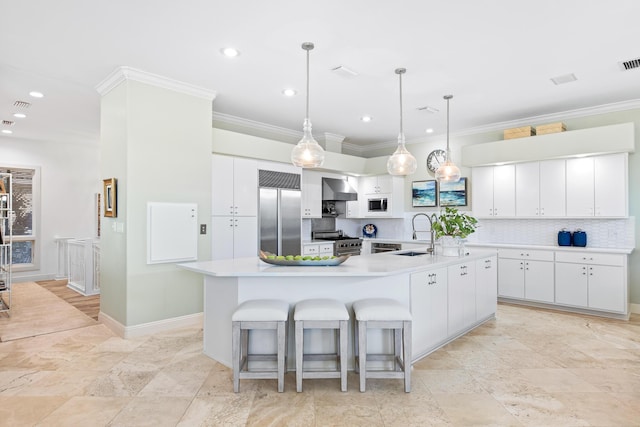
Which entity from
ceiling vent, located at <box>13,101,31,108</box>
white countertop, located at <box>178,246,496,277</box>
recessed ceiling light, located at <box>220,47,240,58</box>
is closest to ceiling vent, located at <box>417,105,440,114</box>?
white countertop, located at <box>178,246,496,277</box>

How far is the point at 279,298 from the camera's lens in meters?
3.07

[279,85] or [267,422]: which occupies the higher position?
[279,85]

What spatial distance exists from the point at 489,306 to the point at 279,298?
2811 mm

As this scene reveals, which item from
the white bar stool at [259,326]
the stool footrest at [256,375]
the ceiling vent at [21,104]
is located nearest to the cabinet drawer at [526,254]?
the white bar stool at [259,326]

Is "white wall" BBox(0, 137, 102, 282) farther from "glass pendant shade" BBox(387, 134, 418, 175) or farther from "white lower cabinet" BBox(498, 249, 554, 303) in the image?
"white lower cabinet" BBox(498, 249, 554, 303)

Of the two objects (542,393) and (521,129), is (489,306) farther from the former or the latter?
(521,129)

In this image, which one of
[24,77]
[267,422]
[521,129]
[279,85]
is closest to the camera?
[267,422]

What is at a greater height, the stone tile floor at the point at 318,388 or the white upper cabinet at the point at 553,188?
the white upper cabinet at the point at 553,188

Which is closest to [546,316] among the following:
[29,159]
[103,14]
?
[103,14]

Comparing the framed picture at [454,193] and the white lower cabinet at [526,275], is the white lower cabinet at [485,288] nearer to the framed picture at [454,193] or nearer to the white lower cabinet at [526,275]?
the white lower cabinet at [526,275]

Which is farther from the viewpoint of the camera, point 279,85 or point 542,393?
point 279,85

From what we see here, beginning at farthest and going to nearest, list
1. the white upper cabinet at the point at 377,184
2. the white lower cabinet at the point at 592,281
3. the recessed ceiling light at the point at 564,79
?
1. the white upper cabinet at the point at 377,184
2. the white lower cabinet at the point at 592,281
3. the recessed ceiling light at the point at 564,79

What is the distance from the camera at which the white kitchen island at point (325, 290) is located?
9.71 feet

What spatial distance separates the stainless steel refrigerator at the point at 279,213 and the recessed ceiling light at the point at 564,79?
351cm
